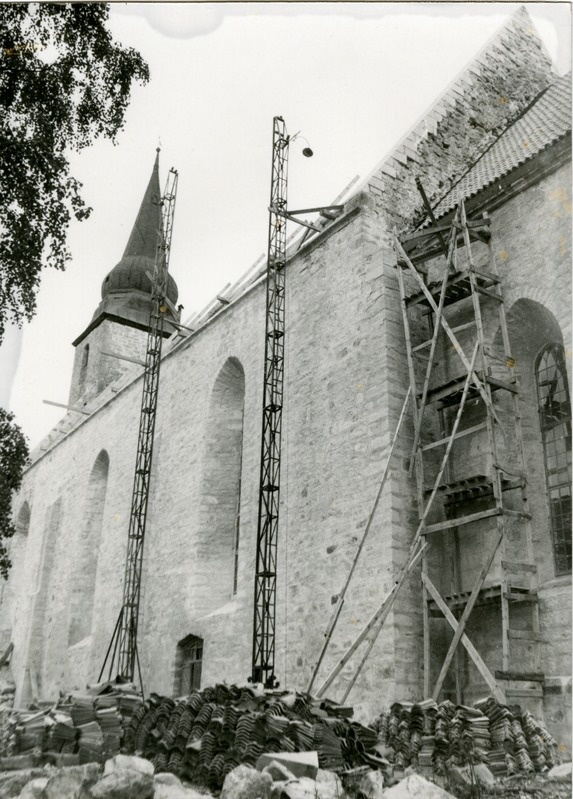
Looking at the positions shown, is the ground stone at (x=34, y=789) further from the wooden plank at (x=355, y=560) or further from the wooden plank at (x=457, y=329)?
the wooden plank at (x=457, y=329)

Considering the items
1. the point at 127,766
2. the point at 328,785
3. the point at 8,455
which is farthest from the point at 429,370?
the point at 127,766

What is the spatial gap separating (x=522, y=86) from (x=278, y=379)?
6208 mm

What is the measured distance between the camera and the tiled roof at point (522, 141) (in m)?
9.91

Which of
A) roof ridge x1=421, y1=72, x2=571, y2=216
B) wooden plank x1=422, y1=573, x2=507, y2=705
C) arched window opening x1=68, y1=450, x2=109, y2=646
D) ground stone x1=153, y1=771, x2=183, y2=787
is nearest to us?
ground stone x1=153, y1=771, x2=183, y2=787

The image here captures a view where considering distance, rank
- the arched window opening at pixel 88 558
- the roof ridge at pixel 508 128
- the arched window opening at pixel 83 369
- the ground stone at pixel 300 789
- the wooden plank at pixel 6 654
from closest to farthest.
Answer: the ground stone at pixel 300 789 < the roof ridge at pixel 508 128 < the arched window opening at pixel 88 558 < the wooden plank at pixel 6 654 < the arched window opening at pixel 83 369

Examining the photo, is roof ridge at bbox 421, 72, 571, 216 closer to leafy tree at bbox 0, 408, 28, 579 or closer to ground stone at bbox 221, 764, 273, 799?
leafy tree at bbox 0, 408, 28, 579

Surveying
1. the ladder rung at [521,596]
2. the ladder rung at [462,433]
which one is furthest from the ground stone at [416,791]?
the ladder rung at [462,433]

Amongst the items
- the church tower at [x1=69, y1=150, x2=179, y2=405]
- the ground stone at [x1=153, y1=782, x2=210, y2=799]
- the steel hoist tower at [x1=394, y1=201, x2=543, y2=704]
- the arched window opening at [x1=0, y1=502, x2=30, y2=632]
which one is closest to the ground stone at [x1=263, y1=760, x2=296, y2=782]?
the ground stone at [x1=153, y1=782, x2=210, y2=799]

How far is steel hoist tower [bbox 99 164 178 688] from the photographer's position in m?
12.9

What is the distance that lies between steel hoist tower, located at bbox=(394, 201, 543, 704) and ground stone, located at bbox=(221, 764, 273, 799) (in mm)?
2798

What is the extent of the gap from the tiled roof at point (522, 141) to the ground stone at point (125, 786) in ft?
24.5

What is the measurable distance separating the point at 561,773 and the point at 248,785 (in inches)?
87.7

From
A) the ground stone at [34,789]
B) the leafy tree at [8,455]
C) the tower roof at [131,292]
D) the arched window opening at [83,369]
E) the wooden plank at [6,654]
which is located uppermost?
the tower roof at [131,292]

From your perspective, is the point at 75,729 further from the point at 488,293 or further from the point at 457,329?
the point at 488,293
